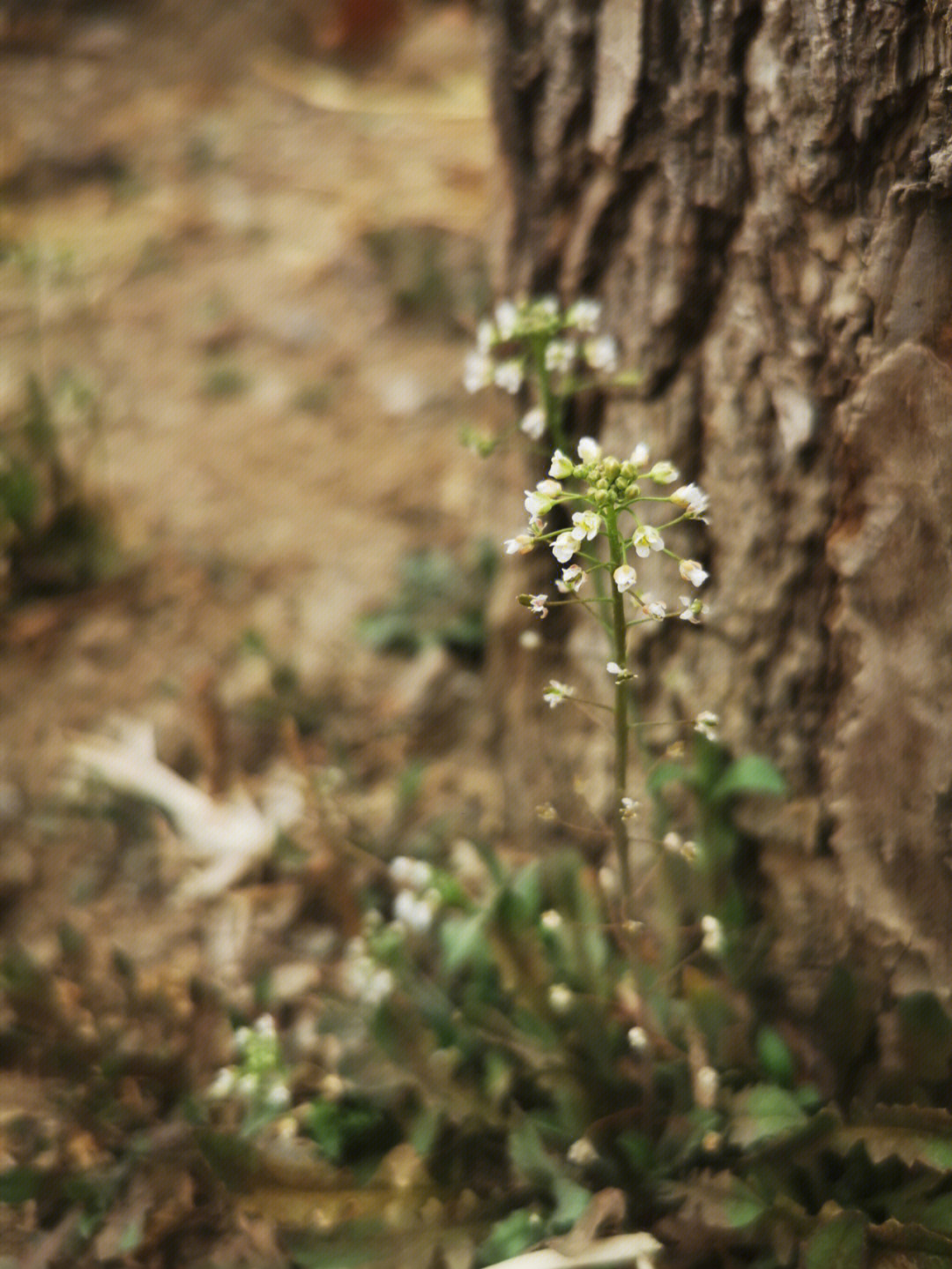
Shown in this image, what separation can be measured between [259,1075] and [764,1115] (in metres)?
0.60

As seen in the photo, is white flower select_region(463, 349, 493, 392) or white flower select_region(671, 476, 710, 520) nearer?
white flower select_region(671, 476, 710, 520)

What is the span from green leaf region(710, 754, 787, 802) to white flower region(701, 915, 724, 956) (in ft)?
0.53

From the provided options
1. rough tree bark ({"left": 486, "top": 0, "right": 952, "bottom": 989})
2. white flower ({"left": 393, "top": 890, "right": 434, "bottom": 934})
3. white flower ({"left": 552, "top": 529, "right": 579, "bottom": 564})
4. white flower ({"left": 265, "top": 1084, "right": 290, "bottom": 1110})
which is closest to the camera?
white flower ({"left": 552, "top": 529, "right": 579, "bottom": 564})

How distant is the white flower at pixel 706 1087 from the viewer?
1387mm

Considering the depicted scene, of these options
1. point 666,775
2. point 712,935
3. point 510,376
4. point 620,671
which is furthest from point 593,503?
point 712,935

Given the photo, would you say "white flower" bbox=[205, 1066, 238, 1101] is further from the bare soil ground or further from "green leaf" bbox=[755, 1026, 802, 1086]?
"green leaf" bbox=[755, 1026, 802, 1086]

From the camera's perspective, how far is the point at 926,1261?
50.0 inches

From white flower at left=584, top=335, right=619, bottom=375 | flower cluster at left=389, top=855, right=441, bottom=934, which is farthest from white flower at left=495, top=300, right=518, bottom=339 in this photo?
flower cluster at left=389, top=855, right=441, bottom=934

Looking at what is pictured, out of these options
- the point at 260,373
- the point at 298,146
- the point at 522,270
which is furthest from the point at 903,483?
the point at 298,146

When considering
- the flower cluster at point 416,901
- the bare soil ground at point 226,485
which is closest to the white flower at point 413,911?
the flower cluster at point 416,901

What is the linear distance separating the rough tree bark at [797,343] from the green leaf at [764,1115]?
0.23 metres

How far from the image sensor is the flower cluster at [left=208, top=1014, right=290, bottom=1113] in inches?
56.5

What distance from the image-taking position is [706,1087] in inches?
55.6

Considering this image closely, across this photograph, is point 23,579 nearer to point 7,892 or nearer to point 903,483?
point 7,892
